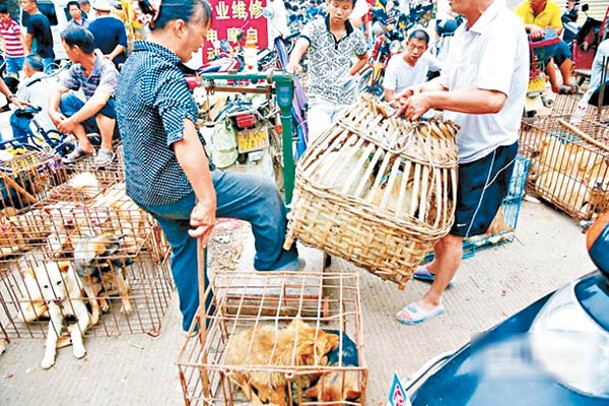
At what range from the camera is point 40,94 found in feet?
15.7

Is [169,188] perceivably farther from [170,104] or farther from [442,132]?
[442,132]

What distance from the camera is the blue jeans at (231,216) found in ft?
7.23

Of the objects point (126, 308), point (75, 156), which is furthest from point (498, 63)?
point (75, 156)

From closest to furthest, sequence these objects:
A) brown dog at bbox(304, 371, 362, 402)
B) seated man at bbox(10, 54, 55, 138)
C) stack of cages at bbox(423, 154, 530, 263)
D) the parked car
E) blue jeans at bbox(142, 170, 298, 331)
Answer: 1. the parked car
2. brown dog at bbox(304, 371, 362, 402)
3. blue jeans at bbox(142, 170, 298, 331)
4. stack of cages at bbox(423, 154, 530, 263)
5. seated man at bbox(10, 54, 55, 138)

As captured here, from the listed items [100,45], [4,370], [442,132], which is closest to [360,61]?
[442,132]

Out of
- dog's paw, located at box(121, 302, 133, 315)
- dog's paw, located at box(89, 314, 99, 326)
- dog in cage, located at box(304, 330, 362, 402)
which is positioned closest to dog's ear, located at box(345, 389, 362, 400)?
dog in cage, located at box(304, 330, 362, 402)

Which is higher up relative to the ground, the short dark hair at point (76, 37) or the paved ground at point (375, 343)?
the short dark hair at point (76, 37)

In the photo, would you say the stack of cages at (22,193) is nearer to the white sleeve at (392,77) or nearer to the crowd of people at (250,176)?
the crowd of people at (250,176)

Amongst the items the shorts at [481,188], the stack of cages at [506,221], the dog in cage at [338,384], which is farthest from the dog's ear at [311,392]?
the stack of cages at [506,221]

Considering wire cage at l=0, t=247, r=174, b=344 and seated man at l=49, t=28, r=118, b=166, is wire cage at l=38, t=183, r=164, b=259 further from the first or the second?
seated man at l=49, t=28, r=118, b=166

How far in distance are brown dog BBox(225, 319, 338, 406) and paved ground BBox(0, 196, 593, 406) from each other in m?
0.53

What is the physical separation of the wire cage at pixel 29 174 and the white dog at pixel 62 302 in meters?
1.10

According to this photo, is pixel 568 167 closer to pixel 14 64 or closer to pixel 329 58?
pixel 329 58

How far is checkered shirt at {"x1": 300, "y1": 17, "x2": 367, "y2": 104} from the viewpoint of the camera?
3.58 m
